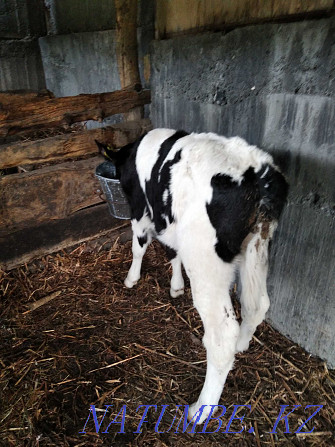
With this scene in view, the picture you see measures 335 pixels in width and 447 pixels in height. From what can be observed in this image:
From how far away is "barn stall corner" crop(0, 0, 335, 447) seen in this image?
2.15 meters

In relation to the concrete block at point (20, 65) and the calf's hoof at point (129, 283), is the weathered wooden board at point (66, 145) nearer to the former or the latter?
the calf's hoof at point (129, 283)

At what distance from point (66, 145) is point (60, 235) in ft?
3.25

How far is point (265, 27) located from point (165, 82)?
136cm

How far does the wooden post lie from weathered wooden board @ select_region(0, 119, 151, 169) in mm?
302

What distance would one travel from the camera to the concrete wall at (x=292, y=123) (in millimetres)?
2070

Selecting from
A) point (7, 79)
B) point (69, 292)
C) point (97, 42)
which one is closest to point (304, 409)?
point (69, 292)

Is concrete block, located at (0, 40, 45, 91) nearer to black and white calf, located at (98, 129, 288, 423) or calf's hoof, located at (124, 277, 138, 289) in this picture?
calf's hoof, located at (124, 277, 138, 289)

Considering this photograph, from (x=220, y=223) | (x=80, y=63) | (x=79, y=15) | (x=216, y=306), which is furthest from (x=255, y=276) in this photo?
(x=79, y=15)

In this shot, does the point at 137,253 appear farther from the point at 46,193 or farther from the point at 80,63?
the point at 80,63

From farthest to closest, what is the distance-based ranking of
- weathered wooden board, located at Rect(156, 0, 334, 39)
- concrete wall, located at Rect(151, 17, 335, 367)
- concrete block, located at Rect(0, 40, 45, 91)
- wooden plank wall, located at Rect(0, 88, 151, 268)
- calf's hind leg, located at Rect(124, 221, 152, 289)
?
→ concrete block, located at Rect(0, 40, 45, 91) → calf's hind leg, located at Rect(124, 221, 152, 289) → wooden plank wall, located at Rect(0, 88, 151, 268) → weathered wooden board, located at Rect(156, 0, 334, 39) → concrete wall, located at Rect(151, 17, 335, 367)

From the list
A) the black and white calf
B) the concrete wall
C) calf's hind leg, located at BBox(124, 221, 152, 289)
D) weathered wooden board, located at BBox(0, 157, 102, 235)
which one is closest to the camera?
the black and white calf

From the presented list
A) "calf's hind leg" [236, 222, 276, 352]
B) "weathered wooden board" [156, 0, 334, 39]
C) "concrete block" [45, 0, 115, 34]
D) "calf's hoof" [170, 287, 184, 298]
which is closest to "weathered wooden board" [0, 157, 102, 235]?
"calf's hoof" [170, 287, 184, 298]

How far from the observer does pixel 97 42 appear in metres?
5.16

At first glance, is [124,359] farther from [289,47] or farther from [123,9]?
[123,9]
